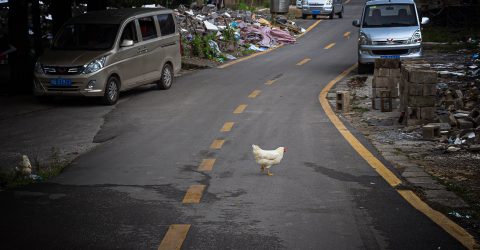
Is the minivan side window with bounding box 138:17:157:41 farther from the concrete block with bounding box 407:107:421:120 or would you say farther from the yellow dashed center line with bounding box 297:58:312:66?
the yellow dashed center line with bounding box 297:58:312:66

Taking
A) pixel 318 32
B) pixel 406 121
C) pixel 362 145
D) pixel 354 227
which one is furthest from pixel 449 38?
pixel 354 227

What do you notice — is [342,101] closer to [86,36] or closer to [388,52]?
[86,36]

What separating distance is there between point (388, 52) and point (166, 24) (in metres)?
7.17

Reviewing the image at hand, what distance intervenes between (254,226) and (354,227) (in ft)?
3.28

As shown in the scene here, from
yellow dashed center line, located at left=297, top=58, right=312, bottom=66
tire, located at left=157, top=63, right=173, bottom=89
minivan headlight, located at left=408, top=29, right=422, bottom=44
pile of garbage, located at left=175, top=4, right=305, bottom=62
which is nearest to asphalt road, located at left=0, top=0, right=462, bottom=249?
tire, located at left=157, top=63, right=173, bottom=89

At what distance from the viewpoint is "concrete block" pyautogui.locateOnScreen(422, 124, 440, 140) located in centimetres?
1238

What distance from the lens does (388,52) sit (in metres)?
22.7

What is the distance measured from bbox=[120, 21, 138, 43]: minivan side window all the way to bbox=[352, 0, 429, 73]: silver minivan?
304 inches

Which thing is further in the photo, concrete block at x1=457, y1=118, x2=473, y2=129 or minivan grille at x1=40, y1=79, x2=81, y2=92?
minivan grille at x1=40, y1=79, x2=81, y2=92

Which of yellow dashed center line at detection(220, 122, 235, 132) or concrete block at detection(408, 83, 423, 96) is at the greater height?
concrete block at detection(408, 83, 423, 96)

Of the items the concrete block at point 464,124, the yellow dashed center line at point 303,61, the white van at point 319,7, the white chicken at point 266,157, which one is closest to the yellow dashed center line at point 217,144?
the white chicken at point 266,157

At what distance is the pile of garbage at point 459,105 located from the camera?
12.1 metres

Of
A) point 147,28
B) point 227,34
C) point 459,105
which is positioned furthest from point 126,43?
point 227,34

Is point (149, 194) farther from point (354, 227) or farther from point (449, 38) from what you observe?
point (449, 38)
